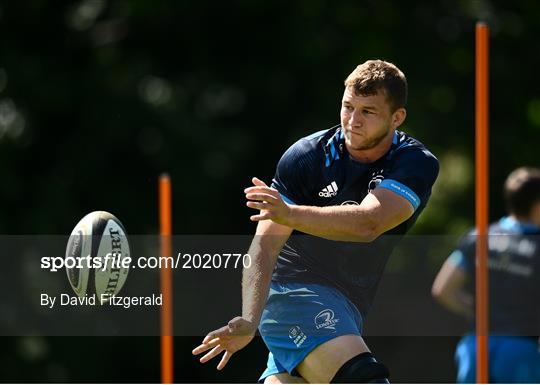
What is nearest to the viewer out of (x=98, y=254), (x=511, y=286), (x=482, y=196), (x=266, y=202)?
(x=266, y=202)

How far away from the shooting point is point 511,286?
7320 millimetres

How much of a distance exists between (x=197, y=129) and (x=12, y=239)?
2.18 metres

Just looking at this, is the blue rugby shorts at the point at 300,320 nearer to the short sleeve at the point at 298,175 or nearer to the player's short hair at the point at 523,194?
the short sleeve at the point at 298,175

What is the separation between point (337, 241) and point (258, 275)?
0.34 metres

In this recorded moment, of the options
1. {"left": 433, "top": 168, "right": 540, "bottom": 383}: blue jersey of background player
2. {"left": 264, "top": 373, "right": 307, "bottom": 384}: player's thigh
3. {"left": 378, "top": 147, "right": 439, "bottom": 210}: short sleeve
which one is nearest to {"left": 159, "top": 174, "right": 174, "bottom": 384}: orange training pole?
{"left": 433, "top": 168, "right": 540, "bottom": 383}: blue jersey of background player

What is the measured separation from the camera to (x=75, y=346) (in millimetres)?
13742

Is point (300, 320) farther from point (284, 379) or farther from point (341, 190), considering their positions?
point (341, 190)

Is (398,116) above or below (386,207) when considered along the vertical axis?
above

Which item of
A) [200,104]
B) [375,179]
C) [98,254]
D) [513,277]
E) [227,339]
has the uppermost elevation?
[200,104]

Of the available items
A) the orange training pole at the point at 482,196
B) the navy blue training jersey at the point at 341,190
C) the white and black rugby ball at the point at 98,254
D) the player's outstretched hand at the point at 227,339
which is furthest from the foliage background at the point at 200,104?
the player's outstretched hand at the point at 227,339

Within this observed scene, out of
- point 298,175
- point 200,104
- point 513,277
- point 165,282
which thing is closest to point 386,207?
point 298,175

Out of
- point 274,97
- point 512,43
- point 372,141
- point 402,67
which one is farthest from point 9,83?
point 372,141

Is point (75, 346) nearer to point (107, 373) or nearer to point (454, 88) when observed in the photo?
point (107, 373)

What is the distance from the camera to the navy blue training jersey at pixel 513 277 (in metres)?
7.29
